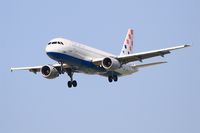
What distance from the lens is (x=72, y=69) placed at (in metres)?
88.8

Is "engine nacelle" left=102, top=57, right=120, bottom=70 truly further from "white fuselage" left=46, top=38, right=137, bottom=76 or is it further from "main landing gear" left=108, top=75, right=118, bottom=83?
"main landing gear" left=108, top=75, right=118, bottom=83

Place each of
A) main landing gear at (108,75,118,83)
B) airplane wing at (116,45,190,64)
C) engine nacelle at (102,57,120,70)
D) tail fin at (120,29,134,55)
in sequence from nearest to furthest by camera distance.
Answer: airplane wing at (116,45,190,64)
engine nacelle at (102,57,120,70)
main landing gear at (108,75,118,83)
tail fin at (120,29,134,55)

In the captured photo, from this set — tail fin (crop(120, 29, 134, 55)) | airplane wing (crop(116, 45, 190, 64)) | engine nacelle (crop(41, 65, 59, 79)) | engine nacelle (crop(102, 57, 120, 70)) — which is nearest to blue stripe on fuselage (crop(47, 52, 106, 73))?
engine nacelle (crop(102, 57, 120, 70))

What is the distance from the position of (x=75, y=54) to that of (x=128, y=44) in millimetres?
18928

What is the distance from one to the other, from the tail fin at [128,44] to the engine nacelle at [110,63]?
14108 millimetres

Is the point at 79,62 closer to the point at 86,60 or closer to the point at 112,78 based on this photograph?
the point at 86,60

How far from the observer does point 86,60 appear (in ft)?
281

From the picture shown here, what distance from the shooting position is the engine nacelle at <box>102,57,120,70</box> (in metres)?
85.0

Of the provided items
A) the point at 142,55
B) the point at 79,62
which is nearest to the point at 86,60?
the point at 79,62

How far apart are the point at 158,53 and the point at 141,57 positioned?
2749 mm

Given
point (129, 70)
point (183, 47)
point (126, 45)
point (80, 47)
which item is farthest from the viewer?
point (126, 45)

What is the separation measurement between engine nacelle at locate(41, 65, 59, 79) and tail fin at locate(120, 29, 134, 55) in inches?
569

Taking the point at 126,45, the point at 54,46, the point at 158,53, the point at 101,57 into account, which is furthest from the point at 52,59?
the point at 126,45

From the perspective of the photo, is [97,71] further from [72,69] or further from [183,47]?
[183,47]
